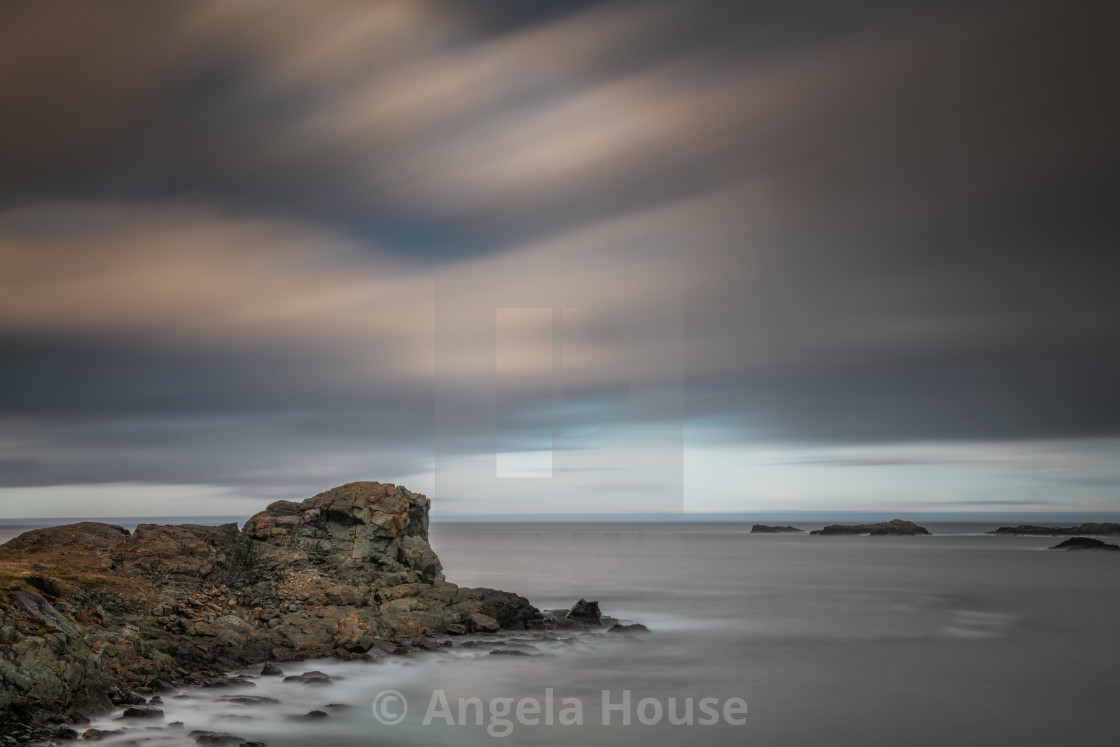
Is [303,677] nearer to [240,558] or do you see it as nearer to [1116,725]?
[240,558]

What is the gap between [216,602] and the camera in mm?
22797

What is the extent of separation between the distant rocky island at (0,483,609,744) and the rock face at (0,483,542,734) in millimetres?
44

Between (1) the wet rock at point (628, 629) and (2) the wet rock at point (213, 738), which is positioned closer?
(2) the wet rock at point (213, 738)

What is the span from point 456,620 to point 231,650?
7.63 metres

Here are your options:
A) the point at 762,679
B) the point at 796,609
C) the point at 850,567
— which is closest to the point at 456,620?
the point at 762,679

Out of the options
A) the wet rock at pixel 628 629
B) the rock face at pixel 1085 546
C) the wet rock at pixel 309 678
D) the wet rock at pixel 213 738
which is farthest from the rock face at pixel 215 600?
the rock face at pixel 1085 546

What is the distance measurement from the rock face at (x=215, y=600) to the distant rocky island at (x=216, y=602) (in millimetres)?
44

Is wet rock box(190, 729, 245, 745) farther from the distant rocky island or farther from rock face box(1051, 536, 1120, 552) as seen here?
rock face box(1051, 536, 1120, 552)

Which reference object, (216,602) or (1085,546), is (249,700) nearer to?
(216,602)

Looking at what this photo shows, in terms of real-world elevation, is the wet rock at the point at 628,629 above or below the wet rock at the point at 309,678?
below

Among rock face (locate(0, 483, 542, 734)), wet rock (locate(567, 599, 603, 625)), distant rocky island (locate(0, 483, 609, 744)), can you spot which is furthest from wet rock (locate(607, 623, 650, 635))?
rock face (locate(0, 483, 542, 734))

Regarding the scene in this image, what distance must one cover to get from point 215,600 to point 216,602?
0.17 meters

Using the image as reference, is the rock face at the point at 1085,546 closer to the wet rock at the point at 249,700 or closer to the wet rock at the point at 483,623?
the wet rock at the point at 483,623

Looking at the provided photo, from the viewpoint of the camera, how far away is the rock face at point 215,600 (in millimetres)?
15219
